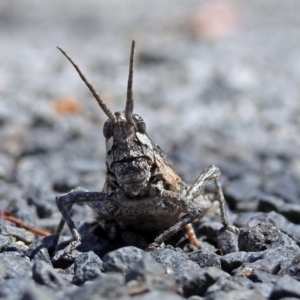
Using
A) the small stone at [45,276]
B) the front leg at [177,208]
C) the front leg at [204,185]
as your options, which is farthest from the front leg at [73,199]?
the small stone at [45,276]

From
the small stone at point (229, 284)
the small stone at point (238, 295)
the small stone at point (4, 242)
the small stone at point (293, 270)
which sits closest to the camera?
the small stone at point (238, 295)

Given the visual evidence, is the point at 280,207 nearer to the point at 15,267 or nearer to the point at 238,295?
the point at 238,295

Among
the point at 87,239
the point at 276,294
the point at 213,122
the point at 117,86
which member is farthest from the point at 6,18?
the point at 276,294

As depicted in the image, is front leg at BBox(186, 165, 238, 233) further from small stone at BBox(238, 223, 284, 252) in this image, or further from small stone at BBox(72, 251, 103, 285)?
small stone at BBox(72, 251, 103, 285)

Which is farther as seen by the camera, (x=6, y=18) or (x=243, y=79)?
(x=6, y=18)

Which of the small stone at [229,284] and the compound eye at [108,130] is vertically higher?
the compound eye at [108,130]

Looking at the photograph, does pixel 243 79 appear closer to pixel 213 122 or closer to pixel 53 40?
pixel 213 122

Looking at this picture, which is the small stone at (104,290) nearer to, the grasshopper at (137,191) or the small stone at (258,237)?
the grasshopper at (137,191)
